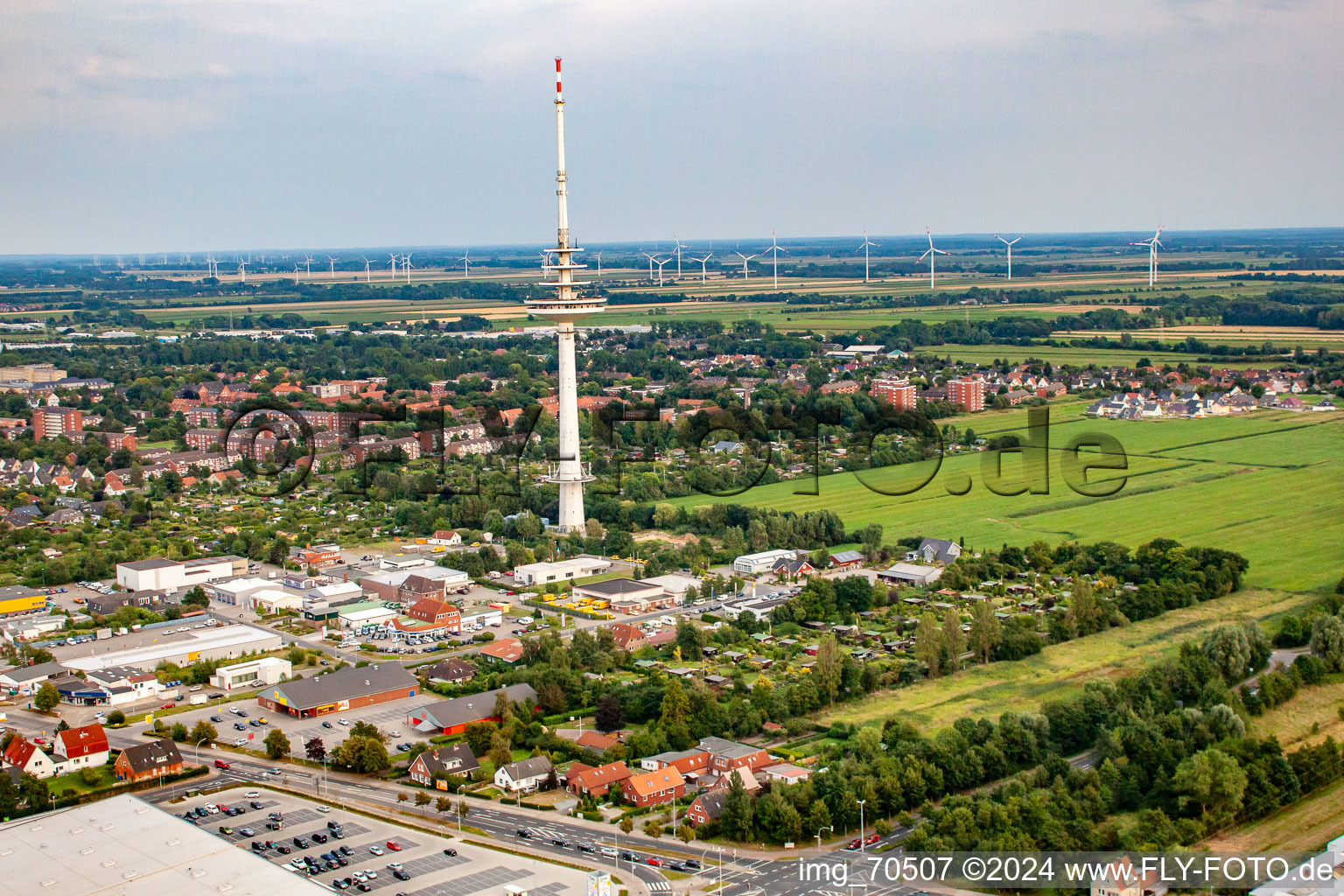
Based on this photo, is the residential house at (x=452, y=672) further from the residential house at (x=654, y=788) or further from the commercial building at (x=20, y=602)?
the commercial building at (x=20, y=602)

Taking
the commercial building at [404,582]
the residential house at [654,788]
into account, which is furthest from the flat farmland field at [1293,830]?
the commercial building at [404,582]

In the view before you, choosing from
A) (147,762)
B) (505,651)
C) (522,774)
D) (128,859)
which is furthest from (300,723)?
(128,859)

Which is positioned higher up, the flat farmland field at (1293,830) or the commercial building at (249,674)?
the flat farmland field at (1293,830)

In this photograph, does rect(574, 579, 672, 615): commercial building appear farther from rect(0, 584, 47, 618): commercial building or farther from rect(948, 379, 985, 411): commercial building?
rect(948, 379, 985, 411): commercial building

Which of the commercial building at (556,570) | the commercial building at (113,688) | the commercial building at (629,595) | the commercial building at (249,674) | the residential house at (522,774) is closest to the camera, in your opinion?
the residential house at (522,774)

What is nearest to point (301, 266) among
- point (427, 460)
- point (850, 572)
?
point (427, 460)

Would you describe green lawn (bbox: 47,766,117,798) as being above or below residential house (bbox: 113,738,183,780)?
below

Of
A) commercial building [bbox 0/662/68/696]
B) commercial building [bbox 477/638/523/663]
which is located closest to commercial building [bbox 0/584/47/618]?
commercial building [bbox 0/662/68/696]
